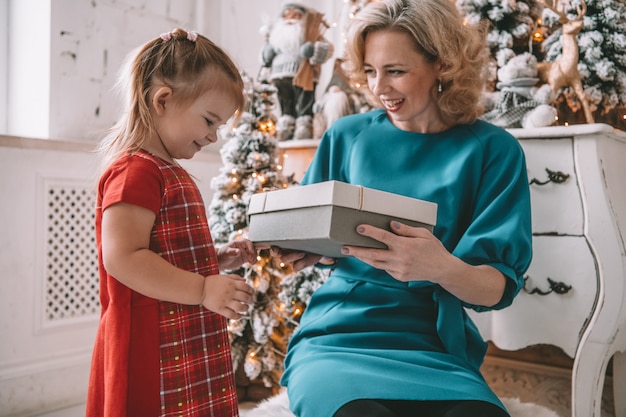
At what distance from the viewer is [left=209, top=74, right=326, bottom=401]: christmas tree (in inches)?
85.5

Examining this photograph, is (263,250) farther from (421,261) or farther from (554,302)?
(421,261)

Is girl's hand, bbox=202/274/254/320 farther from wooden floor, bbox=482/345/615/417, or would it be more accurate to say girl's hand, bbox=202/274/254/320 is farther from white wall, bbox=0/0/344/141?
wooden floor, bbox=482/345/615/417

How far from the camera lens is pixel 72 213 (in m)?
2.28

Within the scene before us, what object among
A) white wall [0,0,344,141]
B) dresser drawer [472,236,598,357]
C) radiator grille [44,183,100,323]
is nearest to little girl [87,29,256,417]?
dresser drawer [472,236,598,357]

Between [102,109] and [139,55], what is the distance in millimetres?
1470

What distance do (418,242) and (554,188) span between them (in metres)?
0.83

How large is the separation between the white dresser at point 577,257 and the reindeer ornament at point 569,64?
0.18 m

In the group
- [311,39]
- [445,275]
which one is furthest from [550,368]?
[311,39]

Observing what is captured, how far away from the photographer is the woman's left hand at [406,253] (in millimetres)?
1025

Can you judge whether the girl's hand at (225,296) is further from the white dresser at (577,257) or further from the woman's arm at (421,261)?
the white dresser at (577,257)

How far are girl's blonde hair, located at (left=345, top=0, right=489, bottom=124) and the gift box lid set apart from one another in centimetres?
36

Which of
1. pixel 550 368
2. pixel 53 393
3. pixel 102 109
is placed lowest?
pixel 53 393

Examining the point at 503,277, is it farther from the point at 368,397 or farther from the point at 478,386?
the point at 368,397

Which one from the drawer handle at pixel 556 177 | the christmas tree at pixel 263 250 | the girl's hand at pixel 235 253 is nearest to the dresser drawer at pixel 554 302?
the drawer handle at pixel 556 177
